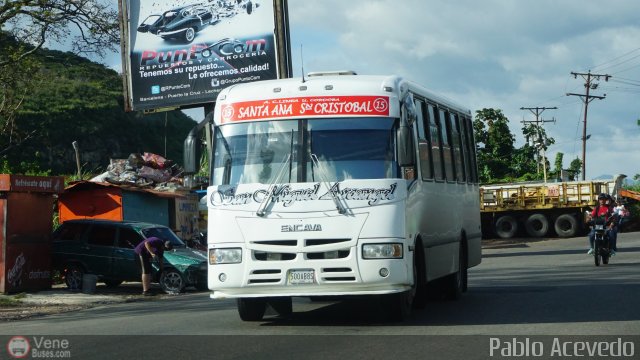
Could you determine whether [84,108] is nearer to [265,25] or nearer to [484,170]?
[484,170]

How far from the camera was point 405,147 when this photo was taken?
1194 cm

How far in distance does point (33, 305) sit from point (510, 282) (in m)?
9.25

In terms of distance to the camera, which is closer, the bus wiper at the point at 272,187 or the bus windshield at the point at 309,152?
the bus wiper at the point at 272,187

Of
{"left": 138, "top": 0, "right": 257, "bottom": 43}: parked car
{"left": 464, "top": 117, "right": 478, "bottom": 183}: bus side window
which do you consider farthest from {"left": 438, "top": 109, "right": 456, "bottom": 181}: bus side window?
{"left": 138, "top": 0, "right": 257, "bottom": 43}: parked car

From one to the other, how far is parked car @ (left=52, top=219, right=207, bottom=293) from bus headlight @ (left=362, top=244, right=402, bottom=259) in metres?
10.9

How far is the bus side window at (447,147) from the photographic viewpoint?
1562 centimetres

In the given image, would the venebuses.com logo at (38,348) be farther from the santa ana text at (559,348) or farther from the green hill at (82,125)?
the green hill at (82,125)

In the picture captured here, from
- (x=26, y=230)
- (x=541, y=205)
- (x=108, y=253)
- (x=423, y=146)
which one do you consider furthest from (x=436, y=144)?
(x=541, y=205)

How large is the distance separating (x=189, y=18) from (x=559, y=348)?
75.0ft

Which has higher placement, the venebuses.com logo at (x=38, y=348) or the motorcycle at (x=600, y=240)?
the motorcycle at (x=600, y=240)

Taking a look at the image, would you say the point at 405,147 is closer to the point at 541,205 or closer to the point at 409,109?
the point at 409,109

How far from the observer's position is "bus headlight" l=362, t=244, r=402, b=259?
38.0 ft

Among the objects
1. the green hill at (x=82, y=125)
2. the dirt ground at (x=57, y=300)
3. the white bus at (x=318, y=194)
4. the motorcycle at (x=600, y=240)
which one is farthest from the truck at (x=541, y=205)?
the white bus at (x=318, y=194)

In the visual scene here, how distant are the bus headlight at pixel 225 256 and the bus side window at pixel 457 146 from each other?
18.8 feet
